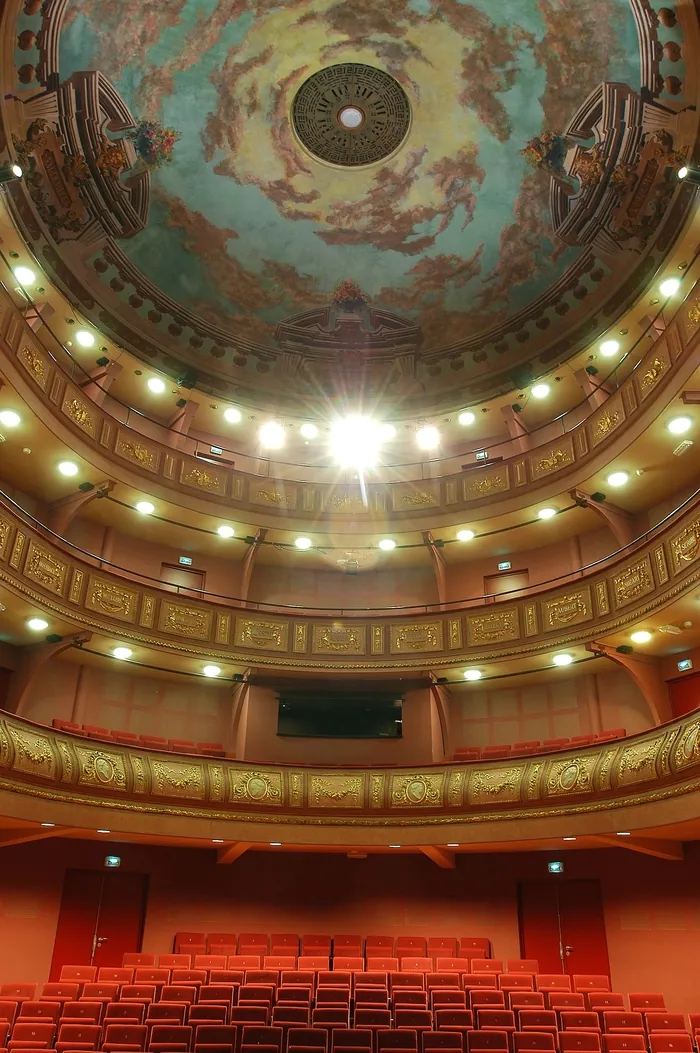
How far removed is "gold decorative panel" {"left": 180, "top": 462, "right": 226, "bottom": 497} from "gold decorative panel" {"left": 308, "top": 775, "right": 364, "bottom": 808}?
742 cm

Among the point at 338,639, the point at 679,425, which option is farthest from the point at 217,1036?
the point at 679,425

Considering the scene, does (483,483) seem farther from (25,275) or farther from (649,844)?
(25,275)

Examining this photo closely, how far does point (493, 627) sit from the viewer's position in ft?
57.0

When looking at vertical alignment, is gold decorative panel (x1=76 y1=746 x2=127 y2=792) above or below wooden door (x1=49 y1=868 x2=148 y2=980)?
above

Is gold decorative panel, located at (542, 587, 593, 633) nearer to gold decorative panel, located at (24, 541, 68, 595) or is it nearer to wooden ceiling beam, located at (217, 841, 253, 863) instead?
wooden ceiling beam, located at (217, 841, 253, 863)

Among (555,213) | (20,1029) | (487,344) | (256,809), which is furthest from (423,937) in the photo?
(555,213)

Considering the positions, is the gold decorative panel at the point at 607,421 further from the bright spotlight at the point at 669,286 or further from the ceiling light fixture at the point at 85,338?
the ceiling light fixture at the point at 85,338

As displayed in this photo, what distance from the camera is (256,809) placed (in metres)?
14.9

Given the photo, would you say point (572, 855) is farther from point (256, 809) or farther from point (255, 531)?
point (255, 531)

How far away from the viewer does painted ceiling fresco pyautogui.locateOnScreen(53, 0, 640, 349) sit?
17.4m

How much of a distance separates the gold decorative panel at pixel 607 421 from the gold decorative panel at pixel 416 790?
7.88 m

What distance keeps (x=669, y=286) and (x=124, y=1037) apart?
16545mm

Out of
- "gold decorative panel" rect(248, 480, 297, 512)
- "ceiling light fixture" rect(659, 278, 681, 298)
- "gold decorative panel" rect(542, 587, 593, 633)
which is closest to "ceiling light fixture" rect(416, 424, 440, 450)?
"gold decorative panel" rect(248, 480, 297, 512)

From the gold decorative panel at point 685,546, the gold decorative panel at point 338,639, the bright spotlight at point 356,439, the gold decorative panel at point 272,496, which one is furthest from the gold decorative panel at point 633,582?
the bright spotlight at point 356,439
